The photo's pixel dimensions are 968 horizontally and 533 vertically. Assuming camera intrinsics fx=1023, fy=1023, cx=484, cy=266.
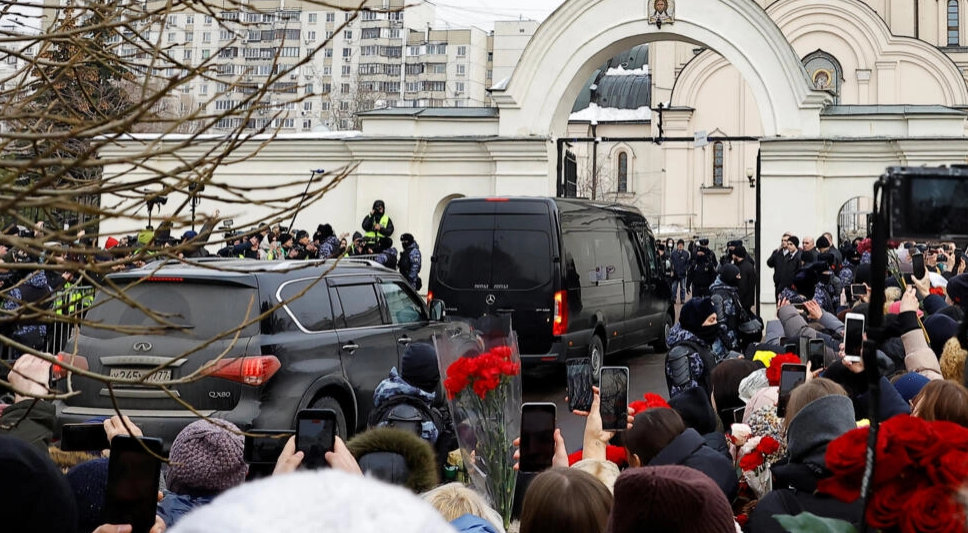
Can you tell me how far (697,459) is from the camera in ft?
14.5

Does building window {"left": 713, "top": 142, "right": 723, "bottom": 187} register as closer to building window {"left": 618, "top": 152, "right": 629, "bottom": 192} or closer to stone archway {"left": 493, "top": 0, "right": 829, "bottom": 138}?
building window {"left": 618, "top": 152, "right": 629, "bottom": 192}

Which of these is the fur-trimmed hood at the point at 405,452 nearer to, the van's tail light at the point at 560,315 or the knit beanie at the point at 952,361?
the knit beanie at the point at 952,361

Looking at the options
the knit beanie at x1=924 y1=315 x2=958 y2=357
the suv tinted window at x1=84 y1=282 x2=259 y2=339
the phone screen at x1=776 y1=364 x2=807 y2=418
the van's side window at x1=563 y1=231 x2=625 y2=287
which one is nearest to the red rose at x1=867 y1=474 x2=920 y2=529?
the phone screen at x1=776 y1=364 x2=807 y2=418

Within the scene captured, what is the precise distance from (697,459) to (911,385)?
1.63 meters

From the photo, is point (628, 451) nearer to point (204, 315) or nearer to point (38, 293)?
point (204, 315)

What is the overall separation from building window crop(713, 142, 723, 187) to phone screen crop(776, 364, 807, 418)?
49.9 m

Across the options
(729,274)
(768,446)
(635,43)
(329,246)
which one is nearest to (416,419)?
(768,446)

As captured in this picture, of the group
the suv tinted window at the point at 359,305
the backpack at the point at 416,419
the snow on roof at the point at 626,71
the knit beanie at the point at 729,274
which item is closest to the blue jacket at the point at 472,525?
the backpack at the point at 416,419

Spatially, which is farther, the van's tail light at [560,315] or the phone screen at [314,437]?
the van's tail light at [560,315]

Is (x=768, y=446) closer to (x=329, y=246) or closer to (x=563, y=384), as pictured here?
(x=563, y=384)

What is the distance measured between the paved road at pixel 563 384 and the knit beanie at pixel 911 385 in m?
4.90

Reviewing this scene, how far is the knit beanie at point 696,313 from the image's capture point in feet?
28.7

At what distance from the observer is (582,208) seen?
14719 millimetres

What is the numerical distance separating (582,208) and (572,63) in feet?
26.5
